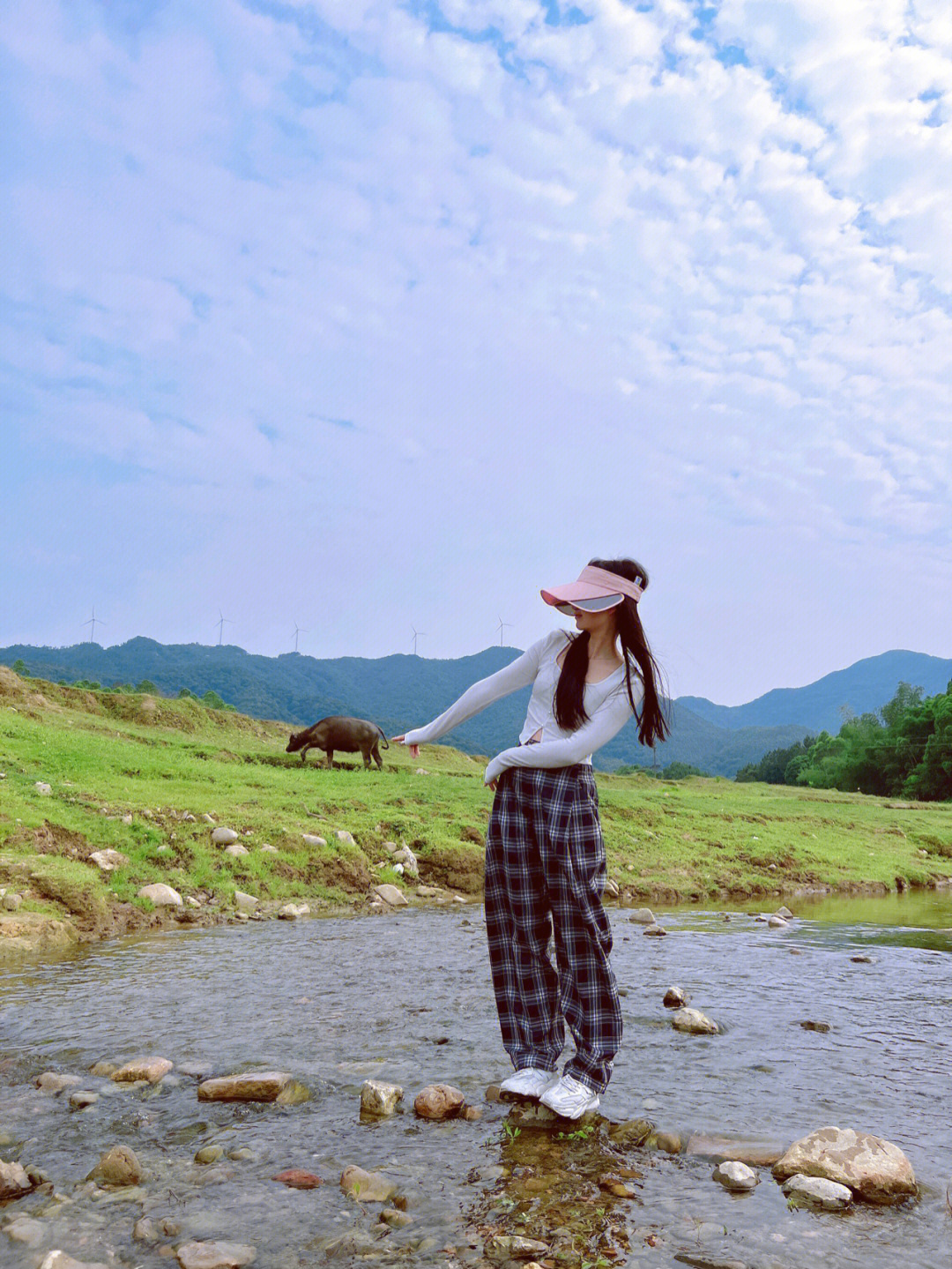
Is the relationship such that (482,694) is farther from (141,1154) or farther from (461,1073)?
(141,1154)

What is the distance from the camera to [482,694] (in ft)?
16.5

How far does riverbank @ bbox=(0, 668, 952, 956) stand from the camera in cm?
963

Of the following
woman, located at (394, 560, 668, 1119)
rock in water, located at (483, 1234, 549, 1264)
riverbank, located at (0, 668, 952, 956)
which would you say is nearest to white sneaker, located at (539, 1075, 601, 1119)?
woman, located at (394, 560, 668, 1119)

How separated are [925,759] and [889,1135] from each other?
72808mm

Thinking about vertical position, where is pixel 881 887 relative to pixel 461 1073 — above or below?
below

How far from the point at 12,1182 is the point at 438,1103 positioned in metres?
1.83

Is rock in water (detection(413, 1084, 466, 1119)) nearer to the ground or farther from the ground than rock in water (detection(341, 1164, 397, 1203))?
nearer to the ground

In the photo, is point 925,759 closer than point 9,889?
No

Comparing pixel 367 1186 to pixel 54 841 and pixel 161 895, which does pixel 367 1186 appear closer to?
pixel 161 895

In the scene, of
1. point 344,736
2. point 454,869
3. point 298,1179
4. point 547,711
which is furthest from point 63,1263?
point 344,736

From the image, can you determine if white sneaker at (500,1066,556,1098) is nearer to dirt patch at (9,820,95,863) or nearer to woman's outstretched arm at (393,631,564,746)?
woman's outstretched arm at (393,631,564,746)

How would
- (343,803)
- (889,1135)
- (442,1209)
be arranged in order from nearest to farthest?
(442,1209) < (889,1135) < (343,803)

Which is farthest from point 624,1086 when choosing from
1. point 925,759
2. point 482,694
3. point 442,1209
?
point 925,759

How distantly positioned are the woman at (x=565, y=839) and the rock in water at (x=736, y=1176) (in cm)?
85
